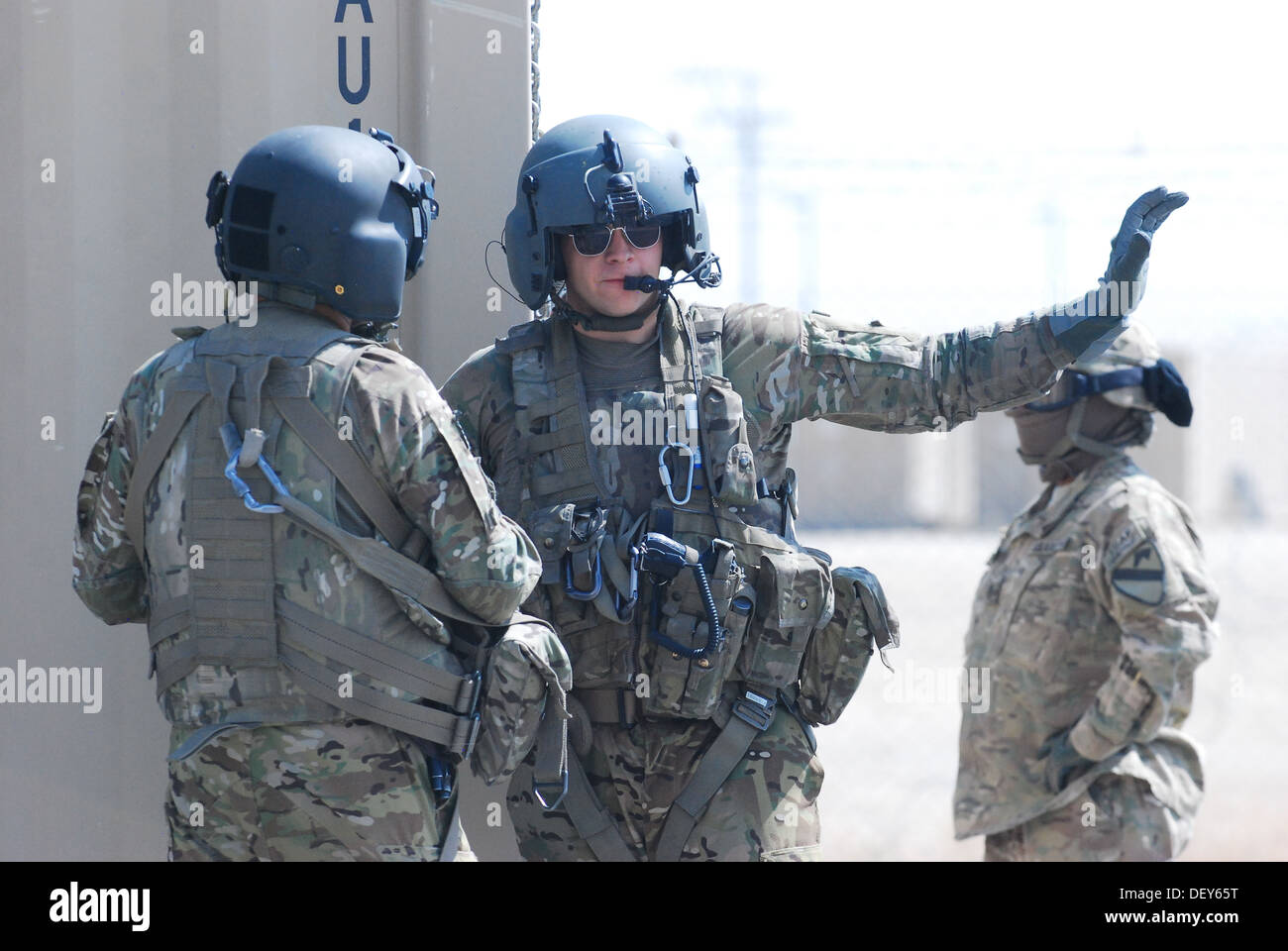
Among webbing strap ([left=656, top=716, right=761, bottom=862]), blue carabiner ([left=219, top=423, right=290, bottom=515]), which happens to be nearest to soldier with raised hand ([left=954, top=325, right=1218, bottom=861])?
webbing strap ([left=656, top=716, right=761, bottom=862])

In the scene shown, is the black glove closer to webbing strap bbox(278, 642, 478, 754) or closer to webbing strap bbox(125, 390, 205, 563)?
webbing strap bbox(278, 642, 478, 754)

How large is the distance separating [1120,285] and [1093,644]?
72.9 inches

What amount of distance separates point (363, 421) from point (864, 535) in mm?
15852

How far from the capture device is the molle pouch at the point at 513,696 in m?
3.22

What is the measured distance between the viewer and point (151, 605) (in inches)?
129

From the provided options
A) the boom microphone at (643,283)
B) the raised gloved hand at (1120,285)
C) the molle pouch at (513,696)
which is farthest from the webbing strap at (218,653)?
the raised gloved hand at (1120,285)

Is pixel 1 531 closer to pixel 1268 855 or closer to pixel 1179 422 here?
pixel 1179 422

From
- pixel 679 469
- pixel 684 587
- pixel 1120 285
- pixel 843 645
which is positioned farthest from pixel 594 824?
pixel 1120 285

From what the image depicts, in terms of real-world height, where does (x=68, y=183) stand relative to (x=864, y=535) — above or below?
above

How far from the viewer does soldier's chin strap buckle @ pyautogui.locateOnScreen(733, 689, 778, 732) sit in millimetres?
3781

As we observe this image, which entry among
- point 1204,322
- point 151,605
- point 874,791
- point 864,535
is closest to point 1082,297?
point 151,605

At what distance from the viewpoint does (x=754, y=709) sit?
12.4ft

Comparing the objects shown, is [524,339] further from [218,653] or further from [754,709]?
[218,653]

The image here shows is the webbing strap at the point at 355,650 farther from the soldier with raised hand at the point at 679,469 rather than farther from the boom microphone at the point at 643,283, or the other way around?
the boom microphone at the point at 643,283
